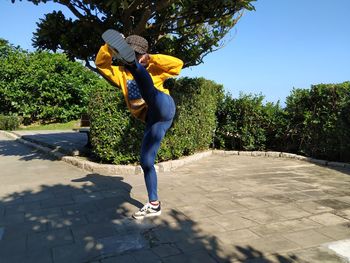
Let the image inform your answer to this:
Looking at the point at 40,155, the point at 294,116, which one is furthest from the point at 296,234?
the point at 40,155

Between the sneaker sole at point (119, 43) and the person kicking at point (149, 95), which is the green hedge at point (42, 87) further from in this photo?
the sneaker sole at point (119, 43)

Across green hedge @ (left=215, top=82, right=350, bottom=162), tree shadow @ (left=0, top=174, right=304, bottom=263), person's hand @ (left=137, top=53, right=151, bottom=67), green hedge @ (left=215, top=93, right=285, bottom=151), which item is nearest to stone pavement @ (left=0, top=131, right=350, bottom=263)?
tree shadow @ (left=0, top=174, right=304, bottom=263)

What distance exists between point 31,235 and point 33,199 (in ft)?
4.94

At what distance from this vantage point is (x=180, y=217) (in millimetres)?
4316

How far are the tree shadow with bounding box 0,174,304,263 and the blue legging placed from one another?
0.53 m

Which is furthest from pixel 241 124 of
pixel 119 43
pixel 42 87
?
pixel 42 87

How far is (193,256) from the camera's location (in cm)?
326

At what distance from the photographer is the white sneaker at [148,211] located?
167 inches

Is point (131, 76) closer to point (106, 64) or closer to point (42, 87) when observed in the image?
point (106, 64)

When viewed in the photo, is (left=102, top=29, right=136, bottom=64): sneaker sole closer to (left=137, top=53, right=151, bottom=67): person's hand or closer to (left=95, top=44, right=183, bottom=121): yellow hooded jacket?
(left=137, top=53, right=151, bottom=67): person's hand

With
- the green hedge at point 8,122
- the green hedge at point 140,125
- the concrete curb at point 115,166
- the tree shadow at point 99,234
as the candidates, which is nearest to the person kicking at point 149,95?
the tree shadow at point 99,234

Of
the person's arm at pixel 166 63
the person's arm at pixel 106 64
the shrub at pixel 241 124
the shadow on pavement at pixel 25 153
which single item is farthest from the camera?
the shrub at pixel 241 124

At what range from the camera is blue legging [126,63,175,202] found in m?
3.87

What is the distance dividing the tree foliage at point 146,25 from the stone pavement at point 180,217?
111 inches
